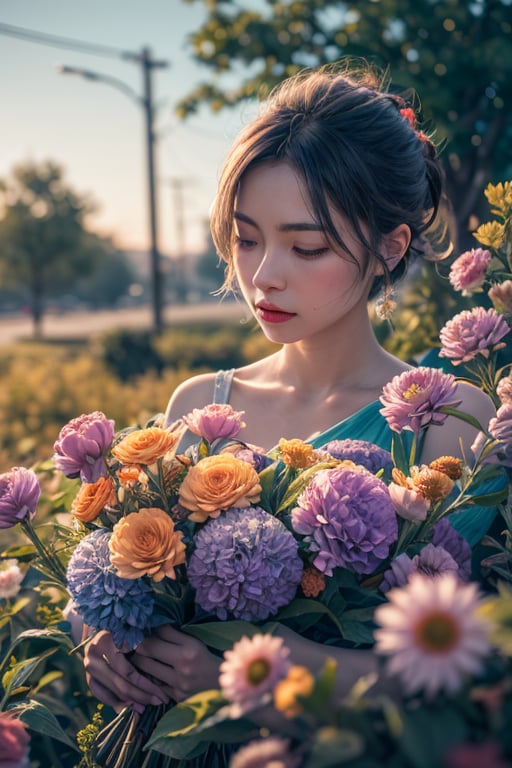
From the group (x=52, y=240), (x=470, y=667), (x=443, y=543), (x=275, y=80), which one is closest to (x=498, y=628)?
(x=470, y=667)

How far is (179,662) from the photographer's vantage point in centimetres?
139

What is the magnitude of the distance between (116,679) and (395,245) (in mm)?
1335

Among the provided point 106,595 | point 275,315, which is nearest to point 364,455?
point 275,315

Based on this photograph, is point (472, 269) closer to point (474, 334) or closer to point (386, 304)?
point (474, 334)

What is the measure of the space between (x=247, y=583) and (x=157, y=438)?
11.6 inches

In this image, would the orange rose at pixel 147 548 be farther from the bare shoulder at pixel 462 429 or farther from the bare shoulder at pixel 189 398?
the bare shoulder at pixel 189 398

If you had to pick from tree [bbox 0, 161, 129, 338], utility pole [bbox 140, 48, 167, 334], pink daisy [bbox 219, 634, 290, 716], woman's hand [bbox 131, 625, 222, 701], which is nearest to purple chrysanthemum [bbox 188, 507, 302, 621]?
woman's hand [bbox 131, 625, 222, 701]

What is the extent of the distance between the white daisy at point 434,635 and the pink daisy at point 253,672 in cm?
18

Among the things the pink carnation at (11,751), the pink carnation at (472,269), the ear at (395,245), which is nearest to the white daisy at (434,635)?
the pink carnation at (11,751)

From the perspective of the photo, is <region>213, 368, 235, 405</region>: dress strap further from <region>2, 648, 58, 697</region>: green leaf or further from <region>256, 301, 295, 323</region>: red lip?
<region>2, 648, 58, 697</region>: green leaf

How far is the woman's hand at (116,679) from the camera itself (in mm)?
1484

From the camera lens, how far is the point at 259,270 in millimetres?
1896

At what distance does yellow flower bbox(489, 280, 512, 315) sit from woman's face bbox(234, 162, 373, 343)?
0.44 m

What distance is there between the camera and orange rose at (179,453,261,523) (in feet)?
4.35
